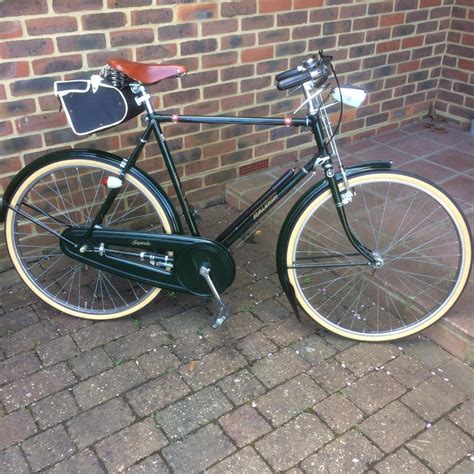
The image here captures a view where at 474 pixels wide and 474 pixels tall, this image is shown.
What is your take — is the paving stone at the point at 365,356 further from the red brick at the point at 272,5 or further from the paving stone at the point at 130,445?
the red brick at the point at 272,5

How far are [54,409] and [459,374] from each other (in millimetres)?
1672

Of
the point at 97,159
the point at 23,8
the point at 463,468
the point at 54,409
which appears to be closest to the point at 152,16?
the point at 23,8

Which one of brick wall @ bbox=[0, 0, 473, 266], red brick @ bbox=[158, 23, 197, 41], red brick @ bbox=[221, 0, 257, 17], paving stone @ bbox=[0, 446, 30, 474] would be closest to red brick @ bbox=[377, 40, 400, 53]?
brick wall @ bbox=[0, 0, 473, 266]

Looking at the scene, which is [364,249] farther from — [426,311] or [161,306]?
[161,306]

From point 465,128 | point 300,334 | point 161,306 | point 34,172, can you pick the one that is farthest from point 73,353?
point 465,128

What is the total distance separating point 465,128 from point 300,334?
265 centimetres

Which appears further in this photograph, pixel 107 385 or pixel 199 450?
pixel 107 385

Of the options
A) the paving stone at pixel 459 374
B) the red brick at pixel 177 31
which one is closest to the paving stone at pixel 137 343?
the paving stone at pixel 459 374

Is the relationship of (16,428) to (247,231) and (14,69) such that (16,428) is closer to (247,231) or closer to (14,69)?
(247,231)

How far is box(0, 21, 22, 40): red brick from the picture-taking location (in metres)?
2.50

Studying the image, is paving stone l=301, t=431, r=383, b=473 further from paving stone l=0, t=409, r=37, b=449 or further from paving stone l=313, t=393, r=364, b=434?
paving stone l=0, t=409, r=37, b=449

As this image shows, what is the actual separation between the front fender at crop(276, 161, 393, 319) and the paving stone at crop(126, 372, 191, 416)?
0.62m

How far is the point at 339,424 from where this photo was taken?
2.14 m

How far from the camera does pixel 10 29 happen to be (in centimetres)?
252
